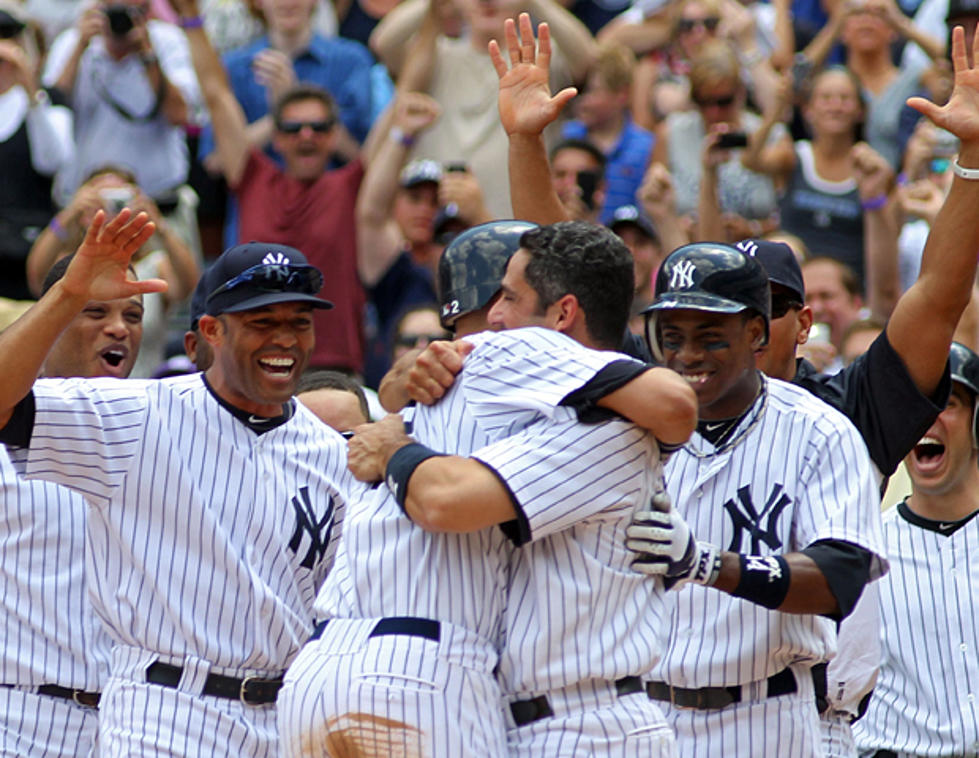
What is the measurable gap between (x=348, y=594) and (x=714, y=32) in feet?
25.8

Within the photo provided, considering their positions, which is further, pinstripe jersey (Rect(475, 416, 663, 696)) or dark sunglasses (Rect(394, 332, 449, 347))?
dark sunglasses (Rect(394, 332, 449, 347))

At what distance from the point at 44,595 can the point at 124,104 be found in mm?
6222

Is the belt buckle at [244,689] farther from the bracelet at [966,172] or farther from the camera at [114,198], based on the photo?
the camera at [114,198]

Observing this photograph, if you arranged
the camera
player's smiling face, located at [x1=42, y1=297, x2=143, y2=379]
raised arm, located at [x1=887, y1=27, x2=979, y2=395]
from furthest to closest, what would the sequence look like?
the camera, player's smiling face, located at [x1=42, y1=297, x2=143, y2=379], raised arm, located at [x1=887, y1=27, x2=979, y2=395]

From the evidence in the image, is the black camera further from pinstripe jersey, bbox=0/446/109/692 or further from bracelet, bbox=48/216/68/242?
pinstripe jersey, bbox=0/446/109/692

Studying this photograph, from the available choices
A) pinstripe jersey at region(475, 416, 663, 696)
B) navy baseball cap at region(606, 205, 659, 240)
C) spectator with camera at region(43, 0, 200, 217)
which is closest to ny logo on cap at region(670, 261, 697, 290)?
pinstripe jersey at region(475, 416, 663, 696)

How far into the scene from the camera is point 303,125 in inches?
381

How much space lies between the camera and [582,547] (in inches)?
154

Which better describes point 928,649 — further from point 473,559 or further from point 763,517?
point 473,559

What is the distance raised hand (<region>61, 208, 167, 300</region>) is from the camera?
4.25 meters

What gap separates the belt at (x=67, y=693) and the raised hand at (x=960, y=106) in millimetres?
3074

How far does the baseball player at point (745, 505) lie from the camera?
4.45 metres

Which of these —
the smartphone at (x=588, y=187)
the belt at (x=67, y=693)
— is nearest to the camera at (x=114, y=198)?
the smartphone at (x=588, y=187)

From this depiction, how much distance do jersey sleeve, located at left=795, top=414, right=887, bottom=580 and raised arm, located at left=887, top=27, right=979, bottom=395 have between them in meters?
0.41
